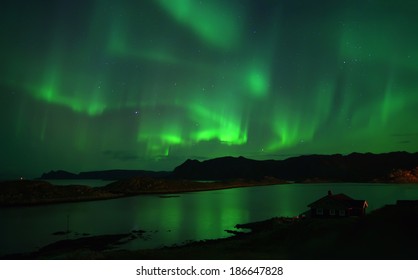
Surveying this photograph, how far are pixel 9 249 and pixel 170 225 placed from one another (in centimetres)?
2612

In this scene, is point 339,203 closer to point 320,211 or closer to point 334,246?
point 320,211

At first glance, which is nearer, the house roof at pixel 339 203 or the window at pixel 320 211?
the house roof at pixel 339 203

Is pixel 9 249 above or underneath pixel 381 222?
underneath

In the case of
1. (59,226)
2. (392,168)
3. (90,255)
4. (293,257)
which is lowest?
(59,226)

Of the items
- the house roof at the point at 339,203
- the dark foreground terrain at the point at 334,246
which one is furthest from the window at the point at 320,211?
the dark foreground terrain at the point at 334,246

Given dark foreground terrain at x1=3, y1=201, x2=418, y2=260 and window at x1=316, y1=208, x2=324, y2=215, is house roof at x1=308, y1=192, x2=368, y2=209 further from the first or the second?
dark foreground terrain at x1=3, y1=201, x2=418, y2=260

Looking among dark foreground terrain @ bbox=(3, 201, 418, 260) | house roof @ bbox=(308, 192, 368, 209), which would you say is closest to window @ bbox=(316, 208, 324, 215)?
house roof @ bbox=(308, 192, 368, 209)

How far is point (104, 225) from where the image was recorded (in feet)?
205

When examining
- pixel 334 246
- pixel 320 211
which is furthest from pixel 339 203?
pixel 334 246

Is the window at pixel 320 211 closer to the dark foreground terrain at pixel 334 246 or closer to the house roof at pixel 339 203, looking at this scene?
the house roof at pixel 339 203

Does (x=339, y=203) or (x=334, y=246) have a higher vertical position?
(x=339, y=203)

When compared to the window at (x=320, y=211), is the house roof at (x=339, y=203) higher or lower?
higher
